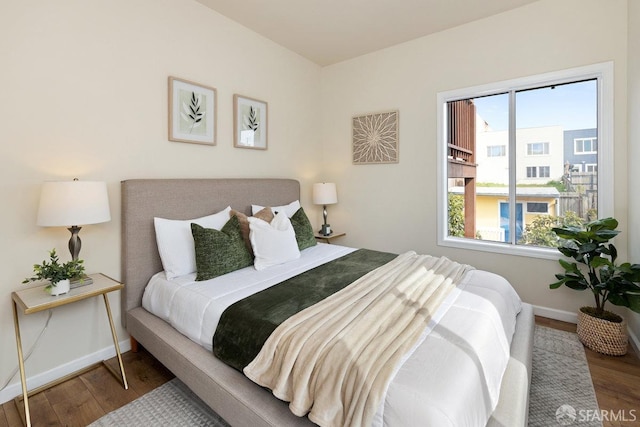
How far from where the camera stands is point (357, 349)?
1233mm

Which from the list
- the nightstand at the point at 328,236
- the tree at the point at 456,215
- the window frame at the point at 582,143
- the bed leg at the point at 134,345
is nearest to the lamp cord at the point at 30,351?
the bed leg at the point at 134,345

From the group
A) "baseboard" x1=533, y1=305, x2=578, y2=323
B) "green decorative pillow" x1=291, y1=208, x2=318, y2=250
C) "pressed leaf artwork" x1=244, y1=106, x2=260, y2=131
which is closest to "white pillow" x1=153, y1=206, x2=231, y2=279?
"green decorative pillow" x1=291, y1=208, x2=318, y2=250

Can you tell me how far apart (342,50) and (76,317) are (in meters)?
3.72

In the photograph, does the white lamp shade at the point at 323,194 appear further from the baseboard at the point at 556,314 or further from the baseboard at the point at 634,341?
the baseboard at the point at 634,341

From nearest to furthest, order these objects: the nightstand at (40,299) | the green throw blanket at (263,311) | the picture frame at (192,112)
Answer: the green throw blanket at (263,311) → the nightstand at (40,299) → the picture frame at (192,112)

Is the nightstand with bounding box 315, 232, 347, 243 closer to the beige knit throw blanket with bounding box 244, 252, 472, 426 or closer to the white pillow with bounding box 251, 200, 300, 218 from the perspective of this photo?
the white pillow with bounding box 251, 200, 300, 218

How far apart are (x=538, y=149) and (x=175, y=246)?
338 cm

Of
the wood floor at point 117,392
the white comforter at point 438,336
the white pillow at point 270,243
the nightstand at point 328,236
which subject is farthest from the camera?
the nightstand at point 328,236

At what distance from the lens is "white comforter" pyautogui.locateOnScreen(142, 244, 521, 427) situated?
3.43 ft

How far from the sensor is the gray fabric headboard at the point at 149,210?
7.44ft

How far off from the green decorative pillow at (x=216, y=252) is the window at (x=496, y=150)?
2681 mm

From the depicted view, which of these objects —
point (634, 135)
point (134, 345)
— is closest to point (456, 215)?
point (634, 135)

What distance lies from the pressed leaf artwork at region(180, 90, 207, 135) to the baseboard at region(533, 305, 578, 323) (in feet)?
11.7

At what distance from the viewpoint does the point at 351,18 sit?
9.95ft
